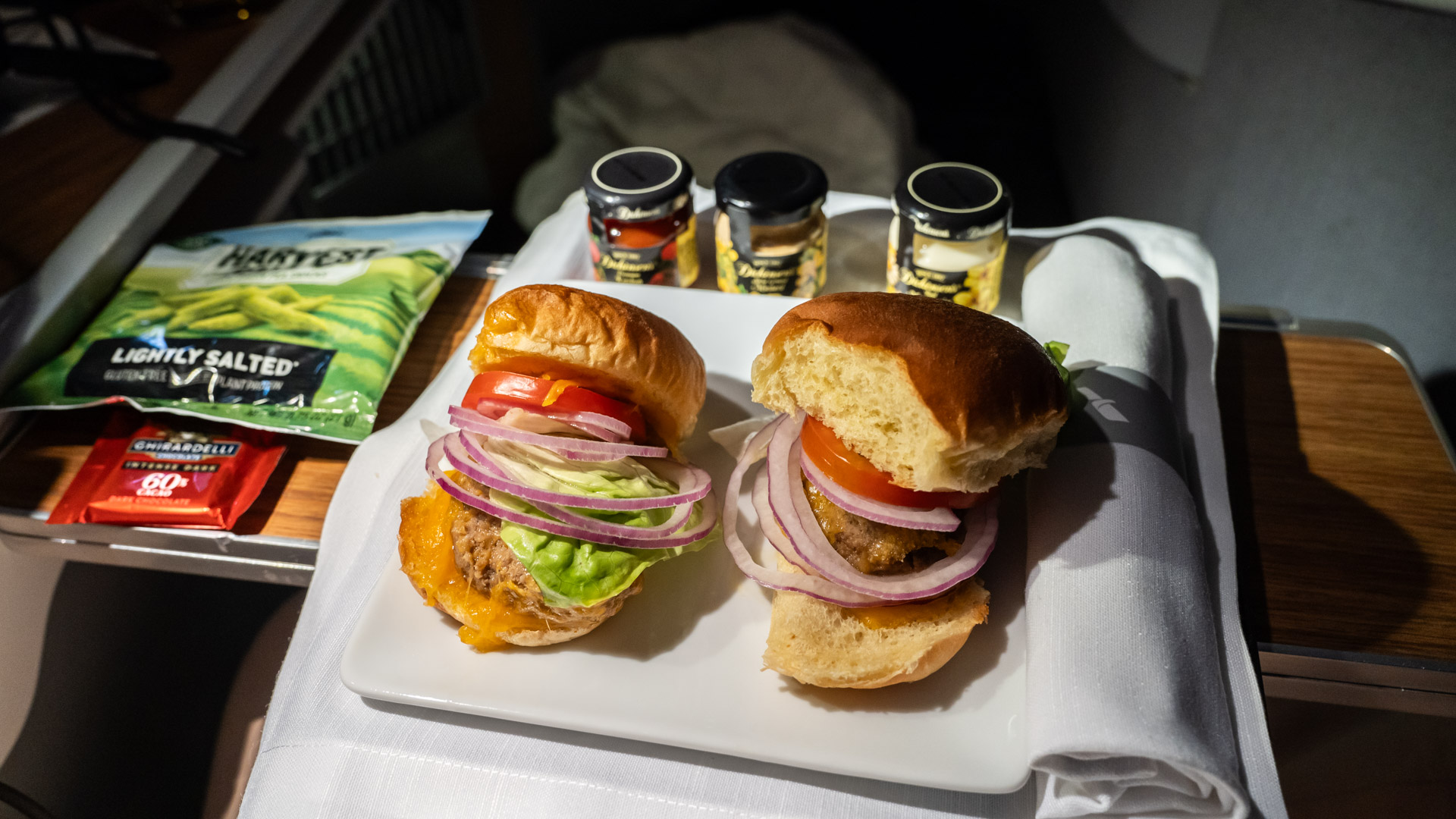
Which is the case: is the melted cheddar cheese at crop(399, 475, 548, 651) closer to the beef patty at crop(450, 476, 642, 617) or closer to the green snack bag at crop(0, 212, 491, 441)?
the beef patty at crop(450, 476, 642, 617)

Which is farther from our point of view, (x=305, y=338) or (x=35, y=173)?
(x=35, y=173)

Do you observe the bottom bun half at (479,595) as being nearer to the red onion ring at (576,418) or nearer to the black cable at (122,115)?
the red onion ring at (576,418)

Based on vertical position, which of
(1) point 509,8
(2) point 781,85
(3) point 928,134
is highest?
(1) point 509,8

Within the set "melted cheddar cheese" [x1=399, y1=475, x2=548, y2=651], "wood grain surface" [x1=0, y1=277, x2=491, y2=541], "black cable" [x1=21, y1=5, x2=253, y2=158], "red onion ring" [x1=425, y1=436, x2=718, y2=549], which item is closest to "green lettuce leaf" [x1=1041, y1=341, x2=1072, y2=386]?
"red onion ring" [x1=425, y1=436, x2=718, y2=549]

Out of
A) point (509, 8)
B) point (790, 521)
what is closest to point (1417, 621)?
point (790, 521)

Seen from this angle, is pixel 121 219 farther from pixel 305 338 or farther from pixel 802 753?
pixel 802 753

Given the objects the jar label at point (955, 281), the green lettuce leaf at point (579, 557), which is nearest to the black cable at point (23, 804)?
the green lettuce leaf at point (579, 557)
